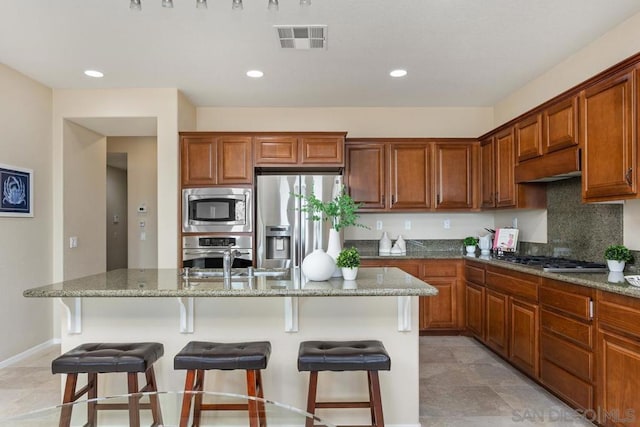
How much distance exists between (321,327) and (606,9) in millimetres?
2819

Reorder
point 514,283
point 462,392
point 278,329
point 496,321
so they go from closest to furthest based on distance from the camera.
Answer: point 278,329, point 462,392, point 514,283, point 496,321

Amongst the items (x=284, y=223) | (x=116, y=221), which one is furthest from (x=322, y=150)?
(x=116, y=221)

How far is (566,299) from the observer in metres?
2.54

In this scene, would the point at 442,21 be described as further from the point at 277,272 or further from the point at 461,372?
the point at 461,372

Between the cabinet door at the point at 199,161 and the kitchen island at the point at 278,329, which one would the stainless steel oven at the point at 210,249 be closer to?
the cabinet door at the point at 199,161

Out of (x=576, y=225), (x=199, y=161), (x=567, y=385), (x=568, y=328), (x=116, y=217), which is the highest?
(x=199, y=161)

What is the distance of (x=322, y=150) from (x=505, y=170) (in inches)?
74.6

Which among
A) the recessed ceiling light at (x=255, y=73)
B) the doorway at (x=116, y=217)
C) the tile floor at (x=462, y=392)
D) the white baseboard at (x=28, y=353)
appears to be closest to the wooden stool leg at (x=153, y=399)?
the tile floor at (x=462, y=392)

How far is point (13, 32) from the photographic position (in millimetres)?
2859

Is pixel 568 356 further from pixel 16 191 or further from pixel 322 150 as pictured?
pixel 16 191

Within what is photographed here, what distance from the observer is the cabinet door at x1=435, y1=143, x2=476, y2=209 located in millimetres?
4488

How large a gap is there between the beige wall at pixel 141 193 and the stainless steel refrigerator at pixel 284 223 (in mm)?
2615

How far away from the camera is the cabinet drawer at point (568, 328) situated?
236cm

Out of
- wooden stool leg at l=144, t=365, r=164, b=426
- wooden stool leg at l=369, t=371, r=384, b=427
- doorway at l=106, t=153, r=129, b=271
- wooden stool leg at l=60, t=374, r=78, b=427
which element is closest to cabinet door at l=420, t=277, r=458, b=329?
wooden stool leg at l=369, t=371, r=384, b=427
